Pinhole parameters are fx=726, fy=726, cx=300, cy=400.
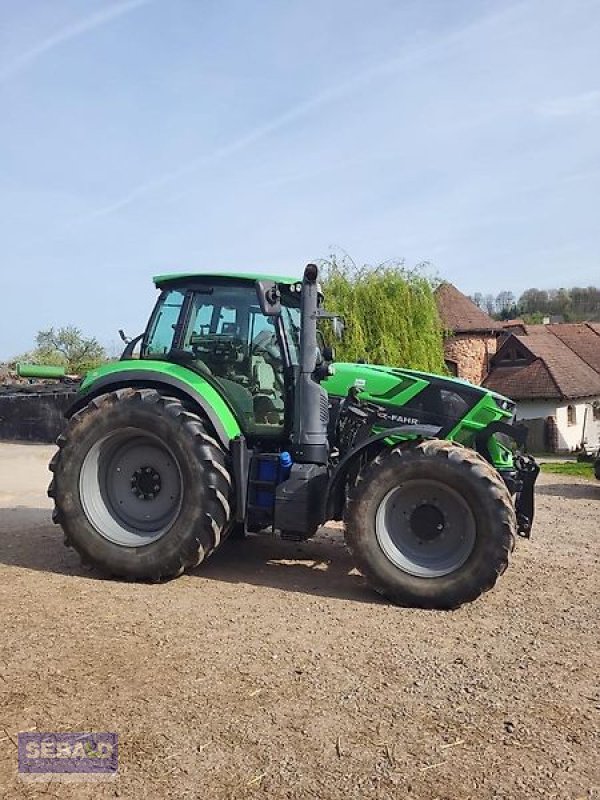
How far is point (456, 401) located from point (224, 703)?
3.25 meters

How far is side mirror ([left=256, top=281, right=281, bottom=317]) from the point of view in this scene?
5668 mm

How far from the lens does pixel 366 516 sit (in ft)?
17.6

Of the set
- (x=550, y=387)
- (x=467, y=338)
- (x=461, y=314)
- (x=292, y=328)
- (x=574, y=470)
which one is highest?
(x=461, y=314)

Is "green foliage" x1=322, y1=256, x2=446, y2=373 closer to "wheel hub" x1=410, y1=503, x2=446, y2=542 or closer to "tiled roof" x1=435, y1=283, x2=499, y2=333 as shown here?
"tiled roof" x1=435, y1=283, x2=499, y2=333

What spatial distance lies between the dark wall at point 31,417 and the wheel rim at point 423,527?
15202 millimetres

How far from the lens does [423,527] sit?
542cm

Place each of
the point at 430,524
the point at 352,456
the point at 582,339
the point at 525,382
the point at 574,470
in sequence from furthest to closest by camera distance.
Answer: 1. the point at 582,339
2. the point at 525,382
3. the point at 574,470
4. the point at 352,456
5. the point at 430,524

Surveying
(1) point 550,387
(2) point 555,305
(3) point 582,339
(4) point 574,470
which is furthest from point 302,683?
(2) point 555,305

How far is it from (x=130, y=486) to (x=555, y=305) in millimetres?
78589

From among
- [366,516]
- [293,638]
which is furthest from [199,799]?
[366,516]

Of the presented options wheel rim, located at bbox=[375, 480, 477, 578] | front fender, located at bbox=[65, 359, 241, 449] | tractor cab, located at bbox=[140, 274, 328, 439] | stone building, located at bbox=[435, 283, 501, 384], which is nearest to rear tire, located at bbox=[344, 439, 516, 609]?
wheel rim, located at bbox=[375, 480, 477, 578]

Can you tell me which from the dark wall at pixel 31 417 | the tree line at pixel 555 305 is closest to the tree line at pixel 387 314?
the dark wall at pixel 31 417

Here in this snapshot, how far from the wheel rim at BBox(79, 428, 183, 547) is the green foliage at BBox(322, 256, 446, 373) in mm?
14996
